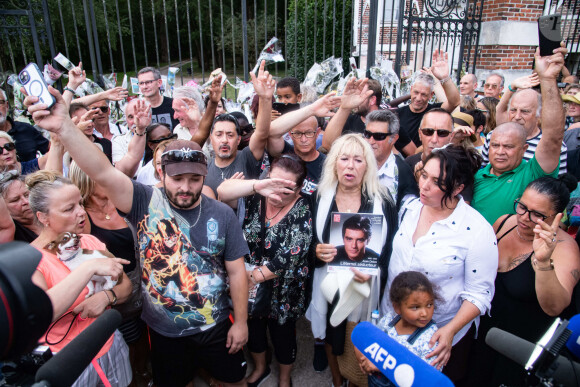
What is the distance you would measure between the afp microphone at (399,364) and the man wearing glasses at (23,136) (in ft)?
14.1

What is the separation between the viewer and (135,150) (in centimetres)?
278

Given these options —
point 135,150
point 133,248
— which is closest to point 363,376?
point 133,248

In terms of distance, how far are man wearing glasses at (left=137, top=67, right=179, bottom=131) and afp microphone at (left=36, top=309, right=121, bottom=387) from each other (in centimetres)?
377

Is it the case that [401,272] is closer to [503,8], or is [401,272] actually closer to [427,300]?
[427,300]

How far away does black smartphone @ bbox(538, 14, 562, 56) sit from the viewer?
245cm

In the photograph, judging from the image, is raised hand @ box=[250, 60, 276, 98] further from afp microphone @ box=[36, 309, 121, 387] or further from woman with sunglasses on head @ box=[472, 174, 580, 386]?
afp microphone @ box=[36, 309, 121, 387]

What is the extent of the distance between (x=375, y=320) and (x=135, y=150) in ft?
6.85

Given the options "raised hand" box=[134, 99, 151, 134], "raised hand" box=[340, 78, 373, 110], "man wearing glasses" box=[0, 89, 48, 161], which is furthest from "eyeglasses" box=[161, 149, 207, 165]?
"man wearing glasses" box=[0, 89, 48, 161]

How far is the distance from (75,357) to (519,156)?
2.97 metres

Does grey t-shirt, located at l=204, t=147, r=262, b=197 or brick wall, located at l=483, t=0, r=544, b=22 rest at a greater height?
brick wall, located at l=483, t=0, r=544, b=22

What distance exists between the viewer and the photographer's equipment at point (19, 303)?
77cm

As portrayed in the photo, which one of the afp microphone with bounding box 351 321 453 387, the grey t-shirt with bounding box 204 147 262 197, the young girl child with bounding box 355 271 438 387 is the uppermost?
the grey t-shirt with bounding box 204 147 262 197

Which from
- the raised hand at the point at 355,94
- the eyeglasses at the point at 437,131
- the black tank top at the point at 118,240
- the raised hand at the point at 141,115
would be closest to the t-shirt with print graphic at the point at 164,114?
the raised hand at the point at 141,115

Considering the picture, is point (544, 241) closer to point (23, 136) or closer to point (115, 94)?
point (115, 94)
